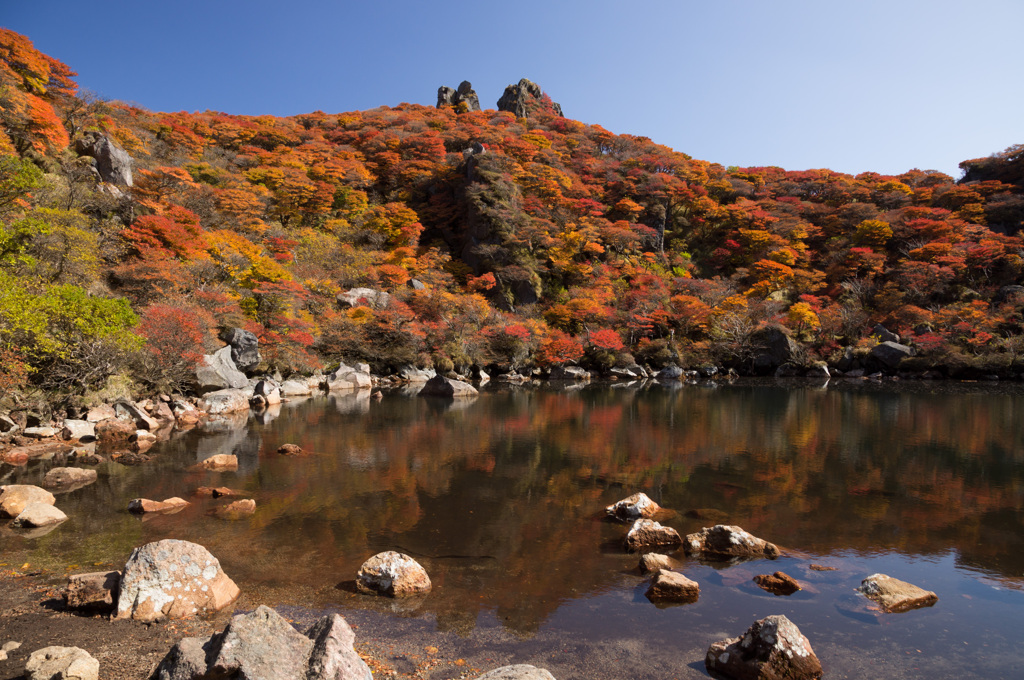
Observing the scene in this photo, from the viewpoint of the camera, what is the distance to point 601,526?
8.41m

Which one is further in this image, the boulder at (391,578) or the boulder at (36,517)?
the boulder at (36,517)

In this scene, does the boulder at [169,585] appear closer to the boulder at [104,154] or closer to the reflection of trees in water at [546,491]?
the reflection of trees in water at [546,491]

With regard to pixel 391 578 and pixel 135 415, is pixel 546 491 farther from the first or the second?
pixel 135 415

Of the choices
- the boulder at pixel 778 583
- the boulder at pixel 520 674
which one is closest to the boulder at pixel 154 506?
the boulder at pixel 520 674

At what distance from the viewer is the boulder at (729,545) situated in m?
7.16

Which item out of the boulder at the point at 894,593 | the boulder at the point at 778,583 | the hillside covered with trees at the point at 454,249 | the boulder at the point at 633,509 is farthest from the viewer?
the hillside covered with trees at the point at 454,249

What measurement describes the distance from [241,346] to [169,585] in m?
20.7

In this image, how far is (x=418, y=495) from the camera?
10.0 meters

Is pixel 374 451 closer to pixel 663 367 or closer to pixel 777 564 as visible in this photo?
pixel 777 564

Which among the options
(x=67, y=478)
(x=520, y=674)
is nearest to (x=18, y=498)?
(x=67, y=478)

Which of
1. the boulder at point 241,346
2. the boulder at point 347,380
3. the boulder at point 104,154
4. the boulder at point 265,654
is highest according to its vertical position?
the boulder at point 104,154

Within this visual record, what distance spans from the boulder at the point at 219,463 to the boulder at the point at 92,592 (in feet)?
21.9

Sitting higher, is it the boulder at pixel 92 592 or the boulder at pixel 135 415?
the boulder at pixel 92 592

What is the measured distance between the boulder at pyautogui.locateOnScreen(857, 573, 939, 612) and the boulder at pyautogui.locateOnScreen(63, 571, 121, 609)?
27.2 ft
